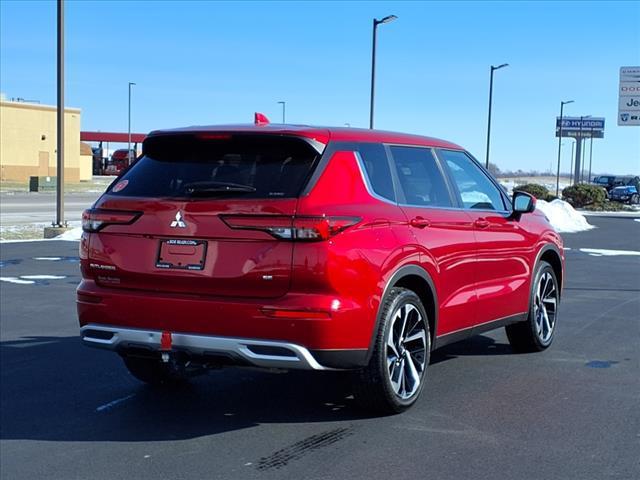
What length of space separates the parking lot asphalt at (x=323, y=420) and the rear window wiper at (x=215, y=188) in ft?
5.00

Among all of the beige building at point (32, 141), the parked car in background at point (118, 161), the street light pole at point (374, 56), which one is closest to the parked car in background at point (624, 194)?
the street light pole at point (374, 56)

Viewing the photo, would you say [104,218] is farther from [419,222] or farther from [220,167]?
[419,222]

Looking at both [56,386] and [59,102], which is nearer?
[56,386]

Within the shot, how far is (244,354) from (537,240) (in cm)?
349

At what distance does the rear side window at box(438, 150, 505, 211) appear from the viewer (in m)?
6.32

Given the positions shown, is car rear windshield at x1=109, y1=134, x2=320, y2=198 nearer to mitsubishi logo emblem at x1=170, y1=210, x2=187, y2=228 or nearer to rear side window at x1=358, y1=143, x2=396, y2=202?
mitsubishi logo emblem at x1=170, y1=210, x2=187, y2=228

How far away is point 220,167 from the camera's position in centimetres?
511

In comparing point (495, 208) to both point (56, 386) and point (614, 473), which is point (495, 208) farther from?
point (56, 386)

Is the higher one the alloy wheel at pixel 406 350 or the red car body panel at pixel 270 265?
the red car body panel at pixel 270 265

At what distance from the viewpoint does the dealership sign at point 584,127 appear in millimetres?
95000

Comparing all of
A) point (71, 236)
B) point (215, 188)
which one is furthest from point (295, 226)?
point (71, 236)

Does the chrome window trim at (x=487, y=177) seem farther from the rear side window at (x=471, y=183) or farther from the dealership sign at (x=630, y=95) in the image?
the dealership sign at (x=630, y=95)

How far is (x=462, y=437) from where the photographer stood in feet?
16.7

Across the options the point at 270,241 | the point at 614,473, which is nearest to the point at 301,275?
the point at 270,241
